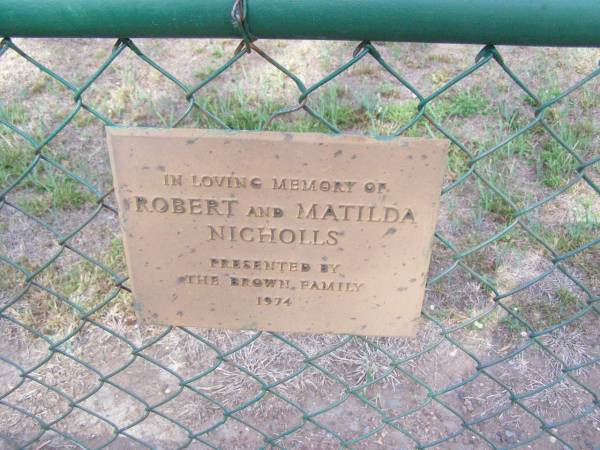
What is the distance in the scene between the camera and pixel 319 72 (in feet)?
10.9

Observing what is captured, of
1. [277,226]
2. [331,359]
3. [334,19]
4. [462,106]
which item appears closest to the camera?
[334,19]

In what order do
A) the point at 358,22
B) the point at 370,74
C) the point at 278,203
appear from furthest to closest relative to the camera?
the point at 370,74
the point at 278,203
the point at 358,22

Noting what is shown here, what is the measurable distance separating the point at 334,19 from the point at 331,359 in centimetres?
139

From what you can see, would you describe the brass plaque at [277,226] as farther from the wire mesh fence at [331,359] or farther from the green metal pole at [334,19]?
the wire mesh fence at [331,359]

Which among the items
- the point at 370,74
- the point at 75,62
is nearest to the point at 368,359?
the point at 370,74

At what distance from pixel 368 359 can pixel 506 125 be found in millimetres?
1468

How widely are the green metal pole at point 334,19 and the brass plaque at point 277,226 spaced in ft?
0.54

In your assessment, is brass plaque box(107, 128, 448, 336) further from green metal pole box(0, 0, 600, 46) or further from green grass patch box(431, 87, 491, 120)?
green grass patch box(431, 87, 491, 120)

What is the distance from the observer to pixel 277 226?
1068mm

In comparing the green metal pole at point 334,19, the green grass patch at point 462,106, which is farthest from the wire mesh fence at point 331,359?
the green metal pole at point 334,19

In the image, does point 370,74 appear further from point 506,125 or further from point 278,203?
point 278,203

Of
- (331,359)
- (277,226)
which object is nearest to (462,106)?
(331,359)

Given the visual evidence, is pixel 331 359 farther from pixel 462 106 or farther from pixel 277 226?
pixel 462 106

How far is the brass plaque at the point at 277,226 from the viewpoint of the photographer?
0.98 m
